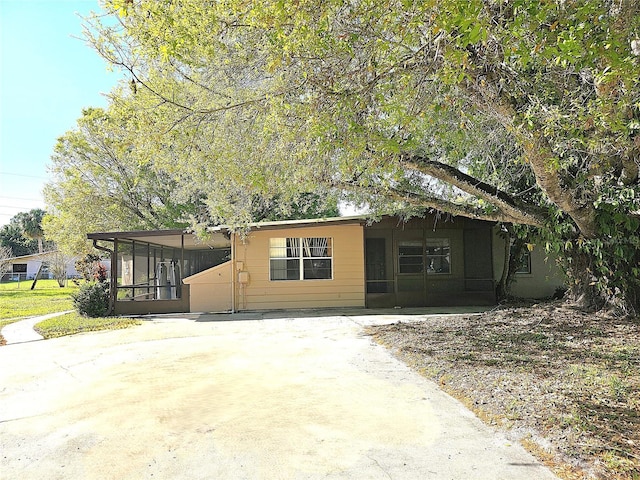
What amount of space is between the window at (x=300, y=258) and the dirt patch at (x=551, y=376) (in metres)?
4.37

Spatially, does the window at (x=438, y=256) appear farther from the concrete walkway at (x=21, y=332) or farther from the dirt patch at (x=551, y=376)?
the concrete walkway at (x=21, y=332)

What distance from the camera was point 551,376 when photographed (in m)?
5.03

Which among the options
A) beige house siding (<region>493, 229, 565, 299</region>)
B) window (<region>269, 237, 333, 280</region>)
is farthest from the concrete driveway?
beige house siding (<region>493, 229, 565, 299</region>)

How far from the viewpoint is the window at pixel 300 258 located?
524 inches

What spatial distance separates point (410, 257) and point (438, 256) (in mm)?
876

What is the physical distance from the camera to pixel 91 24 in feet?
18.8

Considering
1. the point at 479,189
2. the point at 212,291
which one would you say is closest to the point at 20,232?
the point at 212,291

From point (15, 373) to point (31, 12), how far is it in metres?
4.97

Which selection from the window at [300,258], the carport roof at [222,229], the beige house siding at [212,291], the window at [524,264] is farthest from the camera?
the window at [524,264]

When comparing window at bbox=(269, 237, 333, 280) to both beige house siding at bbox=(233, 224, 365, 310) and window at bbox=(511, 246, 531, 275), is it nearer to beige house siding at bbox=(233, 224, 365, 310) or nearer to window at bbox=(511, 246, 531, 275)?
beige house siding at bbox=(233, 224, 365, 310)

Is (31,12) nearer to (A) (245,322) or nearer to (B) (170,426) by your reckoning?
(B) (170,426)

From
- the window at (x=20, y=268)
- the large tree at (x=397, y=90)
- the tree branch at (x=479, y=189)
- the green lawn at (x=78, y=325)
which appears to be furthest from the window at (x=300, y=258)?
the window at (x=20, y=268)

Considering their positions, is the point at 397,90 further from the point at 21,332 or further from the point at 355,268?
the point at 21,332

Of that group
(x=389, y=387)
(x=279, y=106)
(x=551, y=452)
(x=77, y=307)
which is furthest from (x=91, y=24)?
(x=77, y=307)
